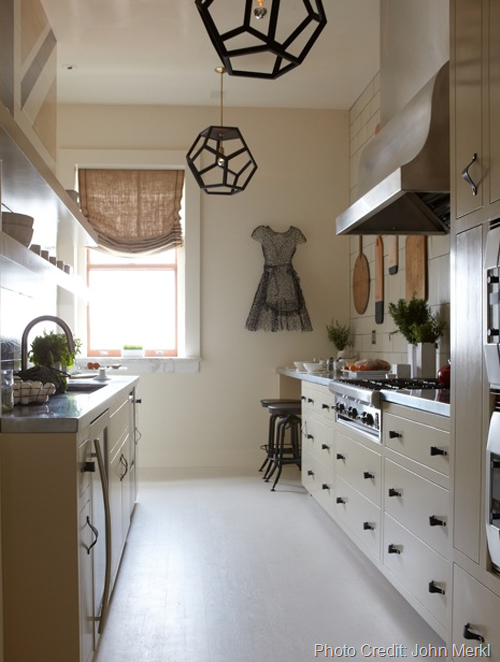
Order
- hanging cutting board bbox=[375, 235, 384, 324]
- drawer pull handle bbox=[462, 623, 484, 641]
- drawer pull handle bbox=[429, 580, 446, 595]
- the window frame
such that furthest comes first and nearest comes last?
the window frame → hanging cutting board bbox=[375, 235, 384, 324] → drawer pull handle bbox=[429, 580, 446, 595] → drawer pull handle bbox=[462, 623, 484, 641]

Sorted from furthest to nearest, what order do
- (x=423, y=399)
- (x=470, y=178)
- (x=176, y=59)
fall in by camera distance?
(x=176, y=59)
(x=423, y=399)
(x=470, y=178)

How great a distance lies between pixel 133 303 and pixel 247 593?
11.8ft

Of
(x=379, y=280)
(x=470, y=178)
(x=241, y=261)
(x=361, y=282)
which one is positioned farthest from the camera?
(x=241, y=261)

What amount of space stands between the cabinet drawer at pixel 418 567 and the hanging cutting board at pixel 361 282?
9.34 ft

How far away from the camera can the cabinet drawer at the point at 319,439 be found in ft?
13.0

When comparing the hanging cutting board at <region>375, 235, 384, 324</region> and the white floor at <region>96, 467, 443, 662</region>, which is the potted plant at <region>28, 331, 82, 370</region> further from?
the hanging cutting board at <region>375, 235, 384, 324</region>

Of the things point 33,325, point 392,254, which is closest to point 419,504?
point 33,325

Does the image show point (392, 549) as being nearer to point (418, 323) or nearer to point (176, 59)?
point (418, 323)

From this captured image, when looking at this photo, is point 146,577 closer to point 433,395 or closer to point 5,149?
point 433,395

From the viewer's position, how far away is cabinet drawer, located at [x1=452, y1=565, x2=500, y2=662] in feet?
5.77

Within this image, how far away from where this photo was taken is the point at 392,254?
475 centimetres

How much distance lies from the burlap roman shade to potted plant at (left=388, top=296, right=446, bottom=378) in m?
2.62

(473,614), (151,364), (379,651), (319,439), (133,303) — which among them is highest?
(133,303)

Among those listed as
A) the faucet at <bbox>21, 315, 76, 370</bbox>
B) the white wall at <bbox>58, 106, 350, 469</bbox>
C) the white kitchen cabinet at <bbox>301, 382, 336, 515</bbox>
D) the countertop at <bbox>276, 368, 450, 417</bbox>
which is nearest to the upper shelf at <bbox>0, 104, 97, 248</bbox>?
the faucet at <bbox>21, 315, 76, 370</bbox>
